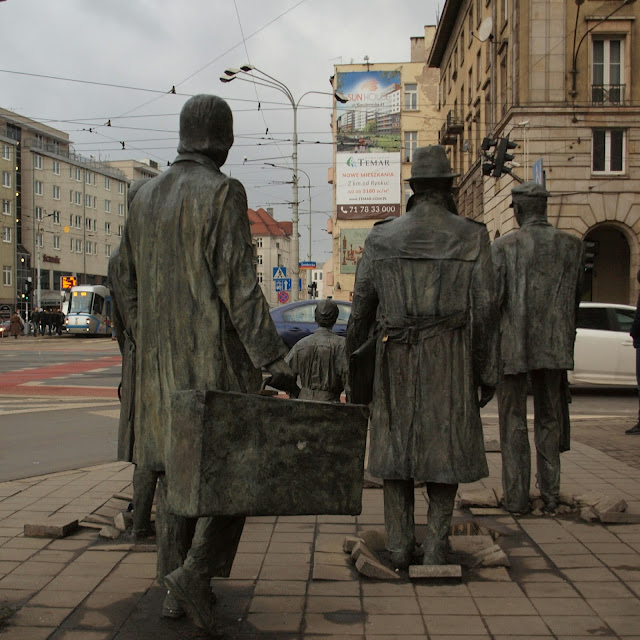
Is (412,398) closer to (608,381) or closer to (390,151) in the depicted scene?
(608,381)

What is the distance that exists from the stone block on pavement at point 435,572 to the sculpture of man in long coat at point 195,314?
1040mm

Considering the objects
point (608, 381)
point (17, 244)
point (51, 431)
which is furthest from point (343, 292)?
point (51, 431)

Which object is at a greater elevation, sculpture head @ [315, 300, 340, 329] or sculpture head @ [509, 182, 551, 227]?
sculpture head @ [509, 182, 551, 227]

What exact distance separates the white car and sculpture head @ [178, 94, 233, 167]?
11.9 m

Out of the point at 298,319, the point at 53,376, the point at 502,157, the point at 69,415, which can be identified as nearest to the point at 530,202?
the point at 69,415

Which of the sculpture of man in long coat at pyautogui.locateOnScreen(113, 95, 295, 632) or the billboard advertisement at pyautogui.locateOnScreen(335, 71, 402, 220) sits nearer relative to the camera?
the sculpture of man in long coat at pyautogui.locateOnScreen(113, 95, 295, 632)

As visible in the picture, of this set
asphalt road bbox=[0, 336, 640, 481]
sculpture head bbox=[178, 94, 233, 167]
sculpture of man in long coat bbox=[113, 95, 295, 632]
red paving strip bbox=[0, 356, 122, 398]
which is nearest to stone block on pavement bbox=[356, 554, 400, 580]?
Answer: sculpture of man in long coat bbox=[113, 95, 295, 632]

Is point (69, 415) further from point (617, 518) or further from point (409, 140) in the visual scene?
point (409, 140)

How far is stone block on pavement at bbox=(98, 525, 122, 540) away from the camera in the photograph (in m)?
5.15

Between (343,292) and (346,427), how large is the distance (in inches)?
2477

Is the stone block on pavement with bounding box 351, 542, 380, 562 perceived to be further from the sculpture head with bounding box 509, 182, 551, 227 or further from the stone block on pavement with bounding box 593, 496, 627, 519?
the sculpture head with bounding box 509, 182, 551, 227

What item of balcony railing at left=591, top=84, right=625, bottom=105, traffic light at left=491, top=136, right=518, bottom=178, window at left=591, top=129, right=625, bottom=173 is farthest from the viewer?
window at left=591, top=129, right=625, bottom=173

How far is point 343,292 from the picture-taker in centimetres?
6625

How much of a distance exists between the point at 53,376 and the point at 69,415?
822cm
